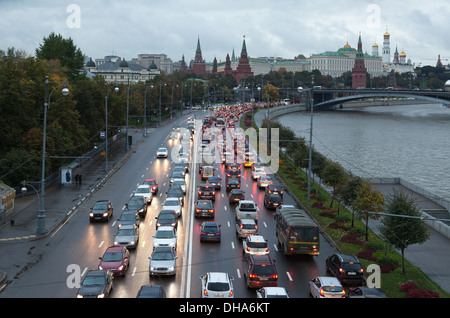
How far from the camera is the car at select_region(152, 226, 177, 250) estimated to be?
2758 centimetres

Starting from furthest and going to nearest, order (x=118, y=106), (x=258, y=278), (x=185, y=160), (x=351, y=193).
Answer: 1. (x=118, y=106)
2. (x=185, y=160)
3. (x=351, y=193)
4. (x=258, y=278)

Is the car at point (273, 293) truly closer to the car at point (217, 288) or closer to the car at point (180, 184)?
the car at point (217, 288)

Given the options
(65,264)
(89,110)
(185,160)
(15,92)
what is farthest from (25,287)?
(89,110)

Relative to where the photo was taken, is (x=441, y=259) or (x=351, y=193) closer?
(x=441, y=259)

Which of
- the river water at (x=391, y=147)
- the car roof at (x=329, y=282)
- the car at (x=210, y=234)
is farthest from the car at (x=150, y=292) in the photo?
the river water at (x=391, y=147)

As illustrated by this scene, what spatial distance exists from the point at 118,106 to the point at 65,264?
58.5 metres

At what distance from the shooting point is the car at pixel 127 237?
28312 mm

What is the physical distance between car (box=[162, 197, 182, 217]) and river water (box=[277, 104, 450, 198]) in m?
30.5

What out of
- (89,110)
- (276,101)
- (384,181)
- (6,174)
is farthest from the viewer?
(276,101)

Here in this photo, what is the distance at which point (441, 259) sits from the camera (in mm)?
29078

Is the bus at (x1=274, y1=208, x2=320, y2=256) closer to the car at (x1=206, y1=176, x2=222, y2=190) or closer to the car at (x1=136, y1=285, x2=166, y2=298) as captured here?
the car at (x1=136, y1=285, x2=166, y2=298)

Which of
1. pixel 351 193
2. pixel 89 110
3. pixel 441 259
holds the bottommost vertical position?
pixel 441 259
